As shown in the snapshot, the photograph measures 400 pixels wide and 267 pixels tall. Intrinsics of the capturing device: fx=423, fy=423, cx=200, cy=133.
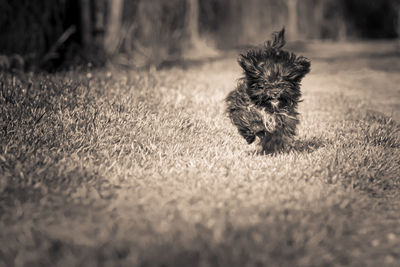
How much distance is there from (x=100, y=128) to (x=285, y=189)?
94.9 inches

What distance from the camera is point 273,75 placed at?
187 inches

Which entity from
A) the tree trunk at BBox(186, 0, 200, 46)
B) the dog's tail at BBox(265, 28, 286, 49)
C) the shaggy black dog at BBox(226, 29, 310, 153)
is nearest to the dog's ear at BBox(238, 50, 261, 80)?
the shaggy black dog at BBox(226, 29, 310, 153)

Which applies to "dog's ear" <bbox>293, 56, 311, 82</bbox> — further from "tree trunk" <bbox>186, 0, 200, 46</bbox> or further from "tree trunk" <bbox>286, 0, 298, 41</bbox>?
"tree trunk" <bbox>286, 0, 298, 41</bbox>

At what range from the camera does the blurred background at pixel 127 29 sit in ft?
33.7

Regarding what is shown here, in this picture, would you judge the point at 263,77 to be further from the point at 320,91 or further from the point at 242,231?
the point at 320,91

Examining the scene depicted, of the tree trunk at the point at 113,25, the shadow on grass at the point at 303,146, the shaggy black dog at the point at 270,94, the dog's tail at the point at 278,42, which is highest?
the tree trunk at the point at 113,25

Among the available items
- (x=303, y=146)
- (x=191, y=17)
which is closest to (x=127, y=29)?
(x=191, y=17)

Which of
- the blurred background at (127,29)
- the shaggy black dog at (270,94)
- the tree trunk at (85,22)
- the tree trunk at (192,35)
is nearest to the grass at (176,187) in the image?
the shaggy black dog at (270,94)

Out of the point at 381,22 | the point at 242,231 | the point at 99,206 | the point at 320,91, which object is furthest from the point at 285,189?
the point at 381,22

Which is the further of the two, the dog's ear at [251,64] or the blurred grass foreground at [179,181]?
the dog's ear at [251,64]

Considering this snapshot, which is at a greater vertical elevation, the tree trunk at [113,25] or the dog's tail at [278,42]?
the tree trunk at [113,25]

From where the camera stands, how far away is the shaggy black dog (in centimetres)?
480

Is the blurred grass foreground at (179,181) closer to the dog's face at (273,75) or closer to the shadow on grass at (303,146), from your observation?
the shadow on grass at (303,146)

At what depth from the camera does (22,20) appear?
1038 cm
